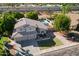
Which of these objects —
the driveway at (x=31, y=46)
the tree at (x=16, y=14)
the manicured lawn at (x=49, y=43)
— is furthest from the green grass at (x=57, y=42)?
the tree at (x=16, y=14)

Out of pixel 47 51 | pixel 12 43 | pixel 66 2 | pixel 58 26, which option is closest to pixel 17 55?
pixel 12 43

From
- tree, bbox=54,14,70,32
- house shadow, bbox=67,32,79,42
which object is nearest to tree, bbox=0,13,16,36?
tree, bbox=54,14,70,32

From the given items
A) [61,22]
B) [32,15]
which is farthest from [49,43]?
[32,15]

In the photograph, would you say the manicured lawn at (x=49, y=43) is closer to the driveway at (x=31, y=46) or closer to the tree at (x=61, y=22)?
the driveway at (x=31, y=46)

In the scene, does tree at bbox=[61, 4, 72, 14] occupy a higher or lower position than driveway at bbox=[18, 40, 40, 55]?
higher

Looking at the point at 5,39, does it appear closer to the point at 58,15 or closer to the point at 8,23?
the point at 8,23

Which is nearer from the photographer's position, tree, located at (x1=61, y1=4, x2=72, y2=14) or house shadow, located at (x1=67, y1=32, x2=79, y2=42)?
tree, located at (x1=61, y1=4, x2=72, y2=14)

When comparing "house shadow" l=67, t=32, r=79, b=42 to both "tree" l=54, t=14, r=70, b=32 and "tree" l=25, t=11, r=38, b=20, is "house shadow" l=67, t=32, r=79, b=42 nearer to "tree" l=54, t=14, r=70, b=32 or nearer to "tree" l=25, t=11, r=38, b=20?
"tree" l=54, t=14, r=70, b=32

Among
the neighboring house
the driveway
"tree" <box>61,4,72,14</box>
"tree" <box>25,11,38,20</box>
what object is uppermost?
"tree" <box>61,4,72,14</box>
